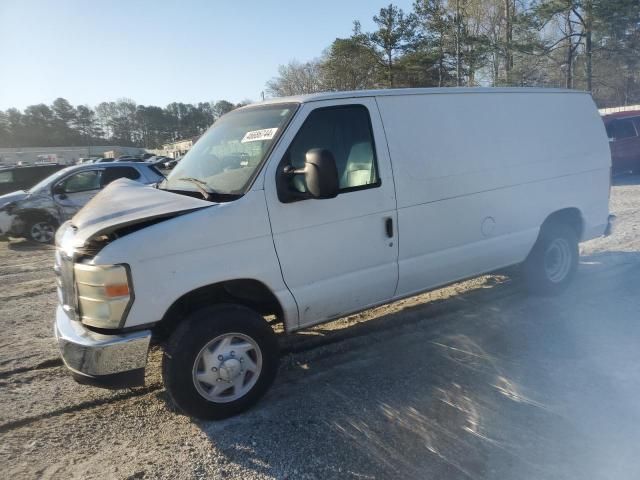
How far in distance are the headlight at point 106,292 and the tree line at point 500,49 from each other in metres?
30.1

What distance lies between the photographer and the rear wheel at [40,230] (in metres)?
10.3

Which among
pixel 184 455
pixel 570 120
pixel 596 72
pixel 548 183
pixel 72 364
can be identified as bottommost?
pixel 184 455

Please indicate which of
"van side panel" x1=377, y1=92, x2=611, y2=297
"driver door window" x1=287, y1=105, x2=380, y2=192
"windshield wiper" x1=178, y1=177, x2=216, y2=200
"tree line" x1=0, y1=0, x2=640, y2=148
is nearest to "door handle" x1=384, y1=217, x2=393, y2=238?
"van side panel" x1=377, y1=92, x2=611, y2=297

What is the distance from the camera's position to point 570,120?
5.21 metres

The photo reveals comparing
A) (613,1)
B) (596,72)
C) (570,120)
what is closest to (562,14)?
(613,1)

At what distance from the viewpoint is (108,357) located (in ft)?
9.35

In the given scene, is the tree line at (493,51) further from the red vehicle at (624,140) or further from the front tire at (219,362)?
the front tire at (219,362)

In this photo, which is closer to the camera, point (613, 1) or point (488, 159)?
point (488, 159)

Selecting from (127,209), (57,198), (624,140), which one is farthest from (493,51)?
(127,209)

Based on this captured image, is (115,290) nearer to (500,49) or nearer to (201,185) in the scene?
(201,185)

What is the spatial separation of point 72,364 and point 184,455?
0.93 meters

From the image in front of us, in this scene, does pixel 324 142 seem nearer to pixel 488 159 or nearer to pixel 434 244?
pixel 434 244

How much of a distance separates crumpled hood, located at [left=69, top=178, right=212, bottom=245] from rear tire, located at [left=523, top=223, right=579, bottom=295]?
12.3ft

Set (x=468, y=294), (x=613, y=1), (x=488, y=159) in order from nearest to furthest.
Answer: (x=488, y=159)
(x=468, y=294)
(x=613, y=1)
